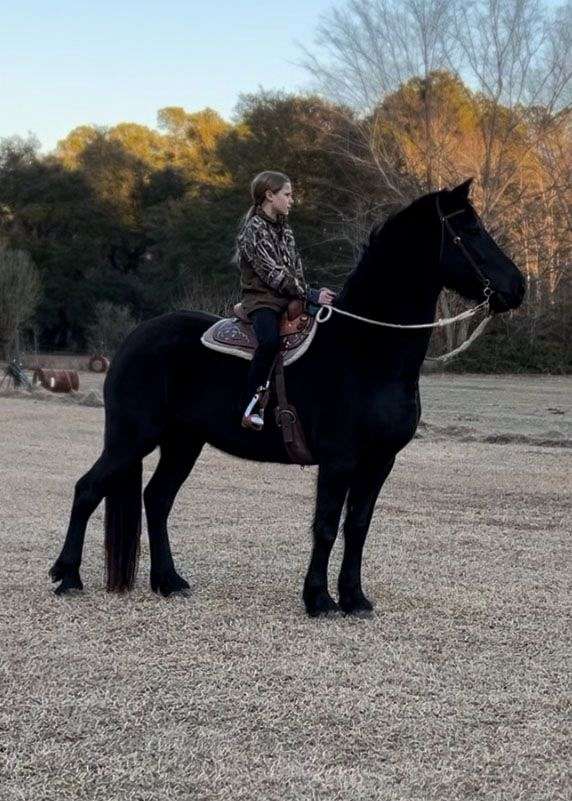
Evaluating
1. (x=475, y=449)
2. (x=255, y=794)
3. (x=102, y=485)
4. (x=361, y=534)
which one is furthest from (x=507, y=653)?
(x=475, y=449)

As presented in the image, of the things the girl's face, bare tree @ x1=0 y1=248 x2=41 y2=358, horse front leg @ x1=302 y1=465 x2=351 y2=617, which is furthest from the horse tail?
bare tree @ x1=0 y1=248 x2=41 y2=358

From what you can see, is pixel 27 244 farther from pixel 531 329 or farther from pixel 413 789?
pixel 413 789

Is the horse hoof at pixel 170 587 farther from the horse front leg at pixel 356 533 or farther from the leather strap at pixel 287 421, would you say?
the leather strap at pixel 287 421

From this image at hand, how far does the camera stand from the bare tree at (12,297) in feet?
105

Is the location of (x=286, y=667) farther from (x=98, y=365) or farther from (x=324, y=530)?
(x=98, y=365)

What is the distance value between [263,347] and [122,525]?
119 cm

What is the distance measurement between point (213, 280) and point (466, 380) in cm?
1178

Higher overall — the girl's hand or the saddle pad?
the girl's hand

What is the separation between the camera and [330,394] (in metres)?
4.79

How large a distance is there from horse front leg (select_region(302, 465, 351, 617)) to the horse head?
40.9 inches

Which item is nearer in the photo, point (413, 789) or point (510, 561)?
point (413, 789)

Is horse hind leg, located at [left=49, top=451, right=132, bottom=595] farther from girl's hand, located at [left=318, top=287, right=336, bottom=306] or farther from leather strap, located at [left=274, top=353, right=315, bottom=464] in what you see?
girl's hand, located at [left=318, top=287, right=336, bottom=306]

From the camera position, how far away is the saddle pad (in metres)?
4.88

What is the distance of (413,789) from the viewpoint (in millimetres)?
2959
